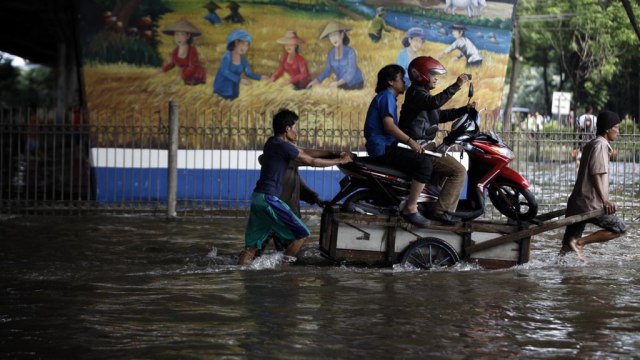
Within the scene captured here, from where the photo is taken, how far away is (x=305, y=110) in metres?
16.2

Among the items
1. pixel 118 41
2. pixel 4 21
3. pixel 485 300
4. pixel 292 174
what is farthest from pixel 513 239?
pixel 4 21

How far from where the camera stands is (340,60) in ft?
53.2

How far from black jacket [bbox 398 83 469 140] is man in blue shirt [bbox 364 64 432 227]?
111 millimetres

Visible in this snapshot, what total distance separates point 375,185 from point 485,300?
1702mm

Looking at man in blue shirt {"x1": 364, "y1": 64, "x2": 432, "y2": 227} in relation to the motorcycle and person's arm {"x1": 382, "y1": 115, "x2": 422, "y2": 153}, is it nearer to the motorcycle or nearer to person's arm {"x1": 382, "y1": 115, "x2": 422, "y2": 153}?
person's arm {"x1": 382, "y1": 115, "x2": 422, "y2": 153}

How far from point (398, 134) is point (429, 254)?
1186 mm

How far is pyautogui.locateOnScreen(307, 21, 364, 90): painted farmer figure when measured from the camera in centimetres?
1616

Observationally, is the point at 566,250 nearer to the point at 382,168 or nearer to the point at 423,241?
the point at 423,241

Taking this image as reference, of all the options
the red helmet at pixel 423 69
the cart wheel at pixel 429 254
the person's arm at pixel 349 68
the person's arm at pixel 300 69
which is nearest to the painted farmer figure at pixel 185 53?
the person's arm at pixel 300 69

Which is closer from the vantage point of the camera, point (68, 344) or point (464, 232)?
point (68, 344)

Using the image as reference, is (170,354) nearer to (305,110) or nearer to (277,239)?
(277,239)

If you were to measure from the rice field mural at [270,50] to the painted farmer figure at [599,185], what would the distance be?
271 inches

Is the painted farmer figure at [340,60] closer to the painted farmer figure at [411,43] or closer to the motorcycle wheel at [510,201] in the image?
the painted farmer figure at [411,43]

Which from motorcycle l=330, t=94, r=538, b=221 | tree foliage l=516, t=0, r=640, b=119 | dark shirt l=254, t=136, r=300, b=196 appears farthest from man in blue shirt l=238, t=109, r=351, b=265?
tree foliage l=516, t=0, r=640, b=119
